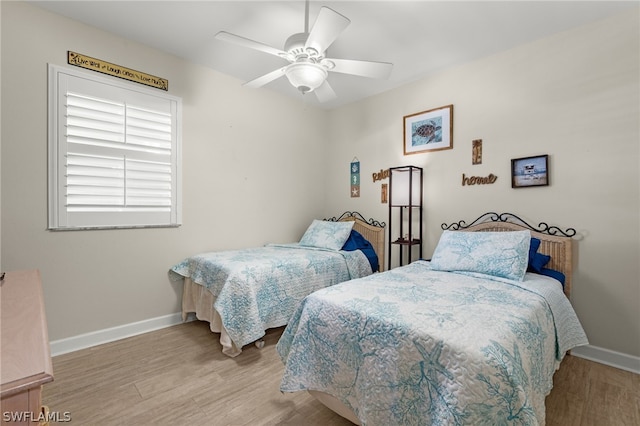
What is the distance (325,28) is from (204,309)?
93.4 inches

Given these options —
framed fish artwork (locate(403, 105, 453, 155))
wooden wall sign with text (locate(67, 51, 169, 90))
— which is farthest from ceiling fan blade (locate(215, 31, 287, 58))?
framed fish artwork (locate(403, 105, 453, 155))

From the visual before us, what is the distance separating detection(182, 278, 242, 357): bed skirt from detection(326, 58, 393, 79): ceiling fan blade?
205 centimetres

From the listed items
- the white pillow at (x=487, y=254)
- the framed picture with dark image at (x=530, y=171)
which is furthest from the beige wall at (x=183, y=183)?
the framed picture with dark image at (x=530, y=171)

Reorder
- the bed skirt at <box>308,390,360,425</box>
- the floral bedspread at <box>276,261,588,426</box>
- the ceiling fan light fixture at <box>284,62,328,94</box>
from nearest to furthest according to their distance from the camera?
1. the floral bedspread at <box>276,261,588,426</box>
2. the bed skirt at <box>308,390,360,425</box>
3. the ceiling fan light fixture at <box>284,62,328,94</box>

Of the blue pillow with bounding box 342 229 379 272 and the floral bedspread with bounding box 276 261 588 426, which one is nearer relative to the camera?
the floral bedspread with bounding box 276 261 588 426

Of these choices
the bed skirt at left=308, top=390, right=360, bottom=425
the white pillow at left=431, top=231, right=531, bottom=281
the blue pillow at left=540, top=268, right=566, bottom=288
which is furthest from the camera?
the blue pillow at left=540, top=268, right=566, bottom=288

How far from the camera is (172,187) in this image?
2766mm

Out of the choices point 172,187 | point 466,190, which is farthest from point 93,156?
point 466,190

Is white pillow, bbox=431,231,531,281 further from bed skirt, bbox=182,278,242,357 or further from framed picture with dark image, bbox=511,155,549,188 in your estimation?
bed skirt, bbox=182,278,242,357

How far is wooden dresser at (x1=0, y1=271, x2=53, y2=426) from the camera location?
0.60 meters

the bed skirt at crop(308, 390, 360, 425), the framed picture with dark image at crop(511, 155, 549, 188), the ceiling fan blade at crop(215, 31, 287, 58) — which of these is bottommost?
the bed skirt at crop(308, 390, 360, 425)

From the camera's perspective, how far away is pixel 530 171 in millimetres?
2443

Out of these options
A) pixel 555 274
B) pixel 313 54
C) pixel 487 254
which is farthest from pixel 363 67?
pixel 555 274

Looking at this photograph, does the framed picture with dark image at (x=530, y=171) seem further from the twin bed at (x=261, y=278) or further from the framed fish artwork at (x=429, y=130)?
the twin bed at (x=261, y=278)
